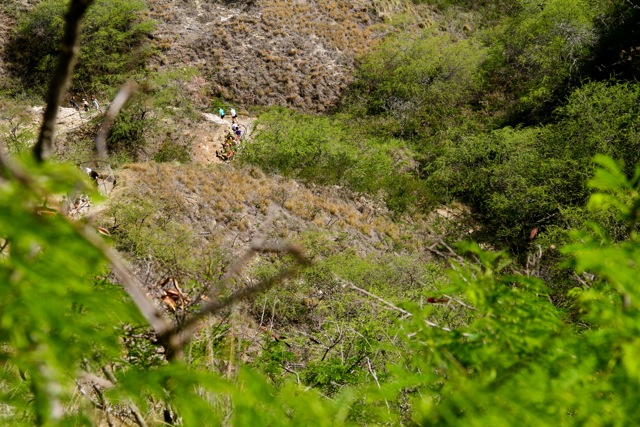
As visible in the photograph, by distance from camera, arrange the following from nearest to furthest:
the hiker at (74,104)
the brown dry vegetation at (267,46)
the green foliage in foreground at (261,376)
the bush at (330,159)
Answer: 1. the green foliage in foreground at (261,376)
2. the bush at (330,159)
3. the hiker at (74,104)
4. the brown dry vegetation at (267,46)

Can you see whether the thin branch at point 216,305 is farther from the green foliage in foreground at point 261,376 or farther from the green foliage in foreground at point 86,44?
the green foliage in foreground at point 86,44

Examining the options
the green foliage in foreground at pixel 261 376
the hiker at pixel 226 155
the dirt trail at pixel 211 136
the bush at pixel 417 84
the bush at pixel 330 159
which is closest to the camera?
the green foliage in foreground at pixel 261 376

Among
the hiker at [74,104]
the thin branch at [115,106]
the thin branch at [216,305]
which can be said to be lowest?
the hiker at [74,104]

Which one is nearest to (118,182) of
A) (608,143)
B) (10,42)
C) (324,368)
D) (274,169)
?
(274,169)

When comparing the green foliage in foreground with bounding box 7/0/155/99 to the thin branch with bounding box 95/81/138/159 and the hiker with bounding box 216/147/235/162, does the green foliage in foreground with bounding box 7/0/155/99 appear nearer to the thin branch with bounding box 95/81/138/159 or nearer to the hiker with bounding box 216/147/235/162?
the hiker with bounding box 216/147/235/162

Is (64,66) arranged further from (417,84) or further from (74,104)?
(417,84)

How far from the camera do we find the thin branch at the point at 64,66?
20.0 inches

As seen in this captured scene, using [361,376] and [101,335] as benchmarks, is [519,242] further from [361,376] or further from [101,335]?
[101,335]

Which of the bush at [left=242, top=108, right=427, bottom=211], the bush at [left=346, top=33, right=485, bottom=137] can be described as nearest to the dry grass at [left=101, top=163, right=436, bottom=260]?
the bush at [left=242, top=108, right=427, bottom=211]

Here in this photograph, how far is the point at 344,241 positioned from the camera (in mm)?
13242

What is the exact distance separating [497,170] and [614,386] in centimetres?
1621

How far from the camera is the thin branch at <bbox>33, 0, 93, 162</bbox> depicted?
0.51m

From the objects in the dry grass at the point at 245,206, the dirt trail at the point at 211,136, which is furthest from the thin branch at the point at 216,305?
the dirt trail at the point at 211,136

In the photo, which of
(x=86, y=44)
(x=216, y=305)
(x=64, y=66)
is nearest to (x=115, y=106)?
(x=64, y=66)
